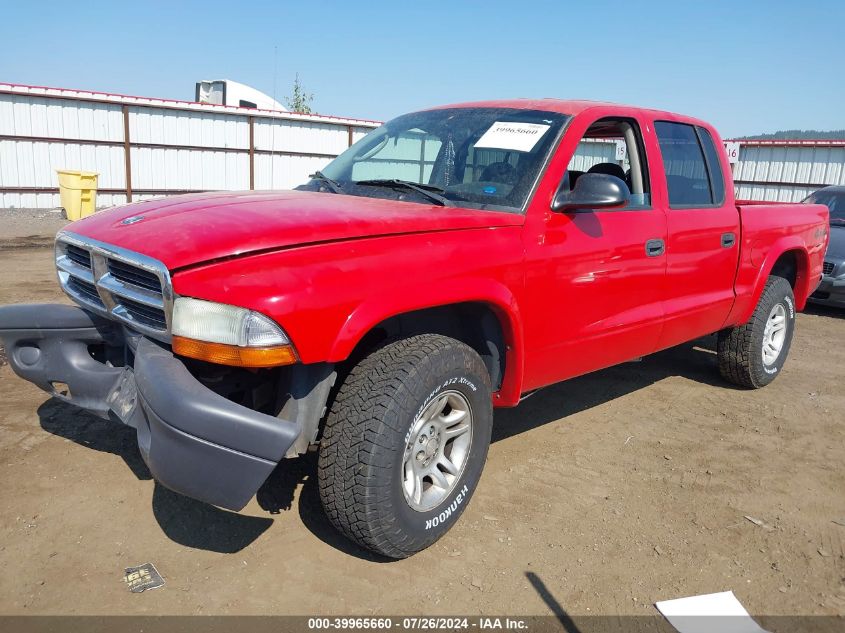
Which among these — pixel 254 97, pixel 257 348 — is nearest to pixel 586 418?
pixel 257 348

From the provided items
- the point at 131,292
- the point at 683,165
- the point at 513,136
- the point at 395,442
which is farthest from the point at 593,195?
the point at 131,292

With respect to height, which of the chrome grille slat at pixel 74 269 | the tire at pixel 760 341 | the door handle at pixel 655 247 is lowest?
the tire at pixel 760 341

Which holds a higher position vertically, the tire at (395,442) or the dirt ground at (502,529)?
the tire at (395,442)

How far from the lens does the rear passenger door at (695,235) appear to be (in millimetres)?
4059

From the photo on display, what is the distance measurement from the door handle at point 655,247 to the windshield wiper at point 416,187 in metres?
1.22

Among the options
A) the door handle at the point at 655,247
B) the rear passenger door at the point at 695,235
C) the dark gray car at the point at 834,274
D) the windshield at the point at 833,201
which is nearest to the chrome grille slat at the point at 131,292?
the door handle at the point at 655,247

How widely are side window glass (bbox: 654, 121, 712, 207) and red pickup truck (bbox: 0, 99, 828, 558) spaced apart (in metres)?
0.02

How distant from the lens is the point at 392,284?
2.56 meters

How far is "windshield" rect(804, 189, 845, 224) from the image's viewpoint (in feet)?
30.6

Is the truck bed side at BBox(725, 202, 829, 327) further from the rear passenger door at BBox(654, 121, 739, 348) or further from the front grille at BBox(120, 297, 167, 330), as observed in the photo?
the front grille at BBox(120, 297, 167, 330)

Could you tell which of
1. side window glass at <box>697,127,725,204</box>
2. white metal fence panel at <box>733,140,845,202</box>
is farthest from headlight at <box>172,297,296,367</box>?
white metal fence panel at <box>733,140,845,202</box>

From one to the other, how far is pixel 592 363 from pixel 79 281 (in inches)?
101

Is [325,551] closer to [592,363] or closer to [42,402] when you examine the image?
[592,363]

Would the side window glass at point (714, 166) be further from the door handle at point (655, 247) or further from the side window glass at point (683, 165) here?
A: the door handle at point (655, 247)
